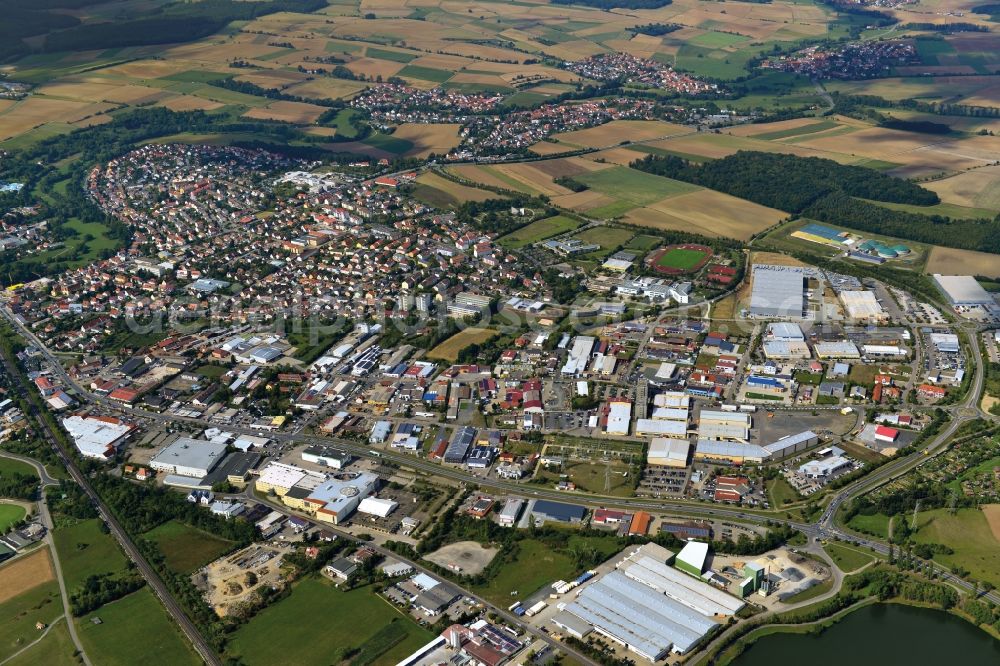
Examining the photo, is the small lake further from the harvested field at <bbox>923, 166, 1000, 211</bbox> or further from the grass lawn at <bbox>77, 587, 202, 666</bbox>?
the harvested field at <bbox>923, 166, 1000, 211</bbox>

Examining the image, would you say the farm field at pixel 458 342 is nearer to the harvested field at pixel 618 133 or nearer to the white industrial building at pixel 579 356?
the white industrial building at pixel 579 356

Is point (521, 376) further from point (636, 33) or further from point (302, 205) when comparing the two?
point (636, 33)

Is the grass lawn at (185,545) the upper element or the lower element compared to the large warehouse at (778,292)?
lower

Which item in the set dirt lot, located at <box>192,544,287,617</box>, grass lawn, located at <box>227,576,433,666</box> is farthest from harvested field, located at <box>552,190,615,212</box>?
grass lawn, located at <box>227,576,433,666</box>

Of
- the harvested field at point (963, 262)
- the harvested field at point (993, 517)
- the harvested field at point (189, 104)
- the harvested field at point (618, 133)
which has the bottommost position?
the harvested field at point (993, 517)

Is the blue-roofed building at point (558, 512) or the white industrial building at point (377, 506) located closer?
the blue-roofed building at point (558, 512)

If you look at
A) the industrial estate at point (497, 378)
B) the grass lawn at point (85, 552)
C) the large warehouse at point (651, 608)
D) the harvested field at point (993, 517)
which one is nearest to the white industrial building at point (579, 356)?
the industrial estate at point (497, 378)

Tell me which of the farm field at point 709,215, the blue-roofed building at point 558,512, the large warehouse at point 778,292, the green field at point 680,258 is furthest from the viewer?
the farm field at point 709,215

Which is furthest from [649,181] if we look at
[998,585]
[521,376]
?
[998,585]
